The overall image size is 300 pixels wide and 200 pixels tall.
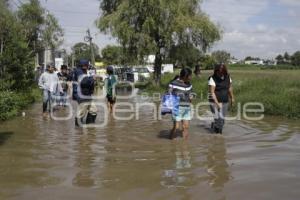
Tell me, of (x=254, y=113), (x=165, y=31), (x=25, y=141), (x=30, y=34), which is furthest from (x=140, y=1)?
(x=25, y=141)

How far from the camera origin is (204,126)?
1427cm

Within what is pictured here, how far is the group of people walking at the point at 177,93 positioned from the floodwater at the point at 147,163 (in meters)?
0.48

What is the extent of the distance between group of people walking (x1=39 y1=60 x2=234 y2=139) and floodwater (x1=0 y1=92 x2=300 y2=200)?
0.48 meters

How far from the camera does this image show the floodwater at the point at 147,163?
7.16 meters

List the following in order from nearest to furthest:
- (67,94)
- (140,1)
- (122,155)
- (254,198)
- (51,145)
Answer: (254,198)
(122,155)
(51,145)
(67,94)
(140,1)

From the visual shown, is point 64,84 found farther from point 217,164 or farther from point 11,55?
point 217,164

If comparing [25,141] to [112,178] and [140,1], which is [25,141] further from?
[140,1]

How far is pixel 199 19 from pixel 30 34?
15.6 m

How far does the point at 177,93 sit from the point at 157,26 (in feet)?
75.9

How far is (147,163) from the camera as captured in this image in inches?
357

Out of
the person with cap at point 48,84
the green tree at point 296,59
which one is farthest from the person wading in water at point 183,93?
the green tree at point 296,59

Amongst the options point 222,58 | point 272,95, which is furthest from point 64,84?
point 272,95

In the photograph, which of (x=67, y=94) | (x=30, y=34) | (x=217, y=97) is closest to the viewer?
(x=217, y=97)

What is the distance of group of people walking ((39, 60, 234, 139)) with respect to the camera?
38.0 feet
